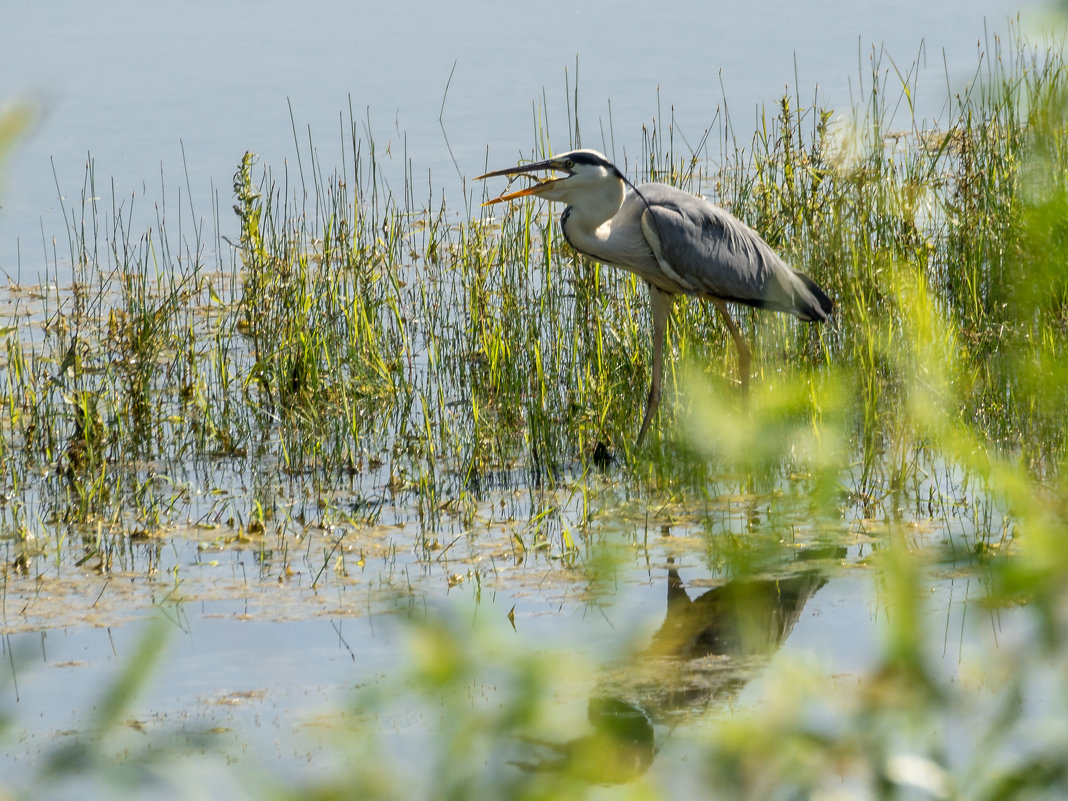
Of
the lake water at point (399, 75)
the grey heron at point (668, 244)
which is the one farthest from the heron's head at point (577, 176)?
the lake water at point (399, 75)

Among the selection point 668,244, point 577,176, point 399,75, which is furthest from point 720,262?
point 399,75

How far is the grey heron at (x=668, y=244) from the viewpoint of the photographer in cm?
570

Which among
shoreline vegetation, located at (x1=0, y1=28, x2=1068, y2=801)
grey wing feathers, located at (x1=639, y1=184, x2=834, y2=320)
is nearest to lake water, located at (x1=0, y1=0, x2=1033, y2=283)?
shoreline vegetation, located at (x1=0, y1=28, x2=1068, y2=801)

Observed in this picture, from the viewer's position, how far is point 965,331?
4953mm

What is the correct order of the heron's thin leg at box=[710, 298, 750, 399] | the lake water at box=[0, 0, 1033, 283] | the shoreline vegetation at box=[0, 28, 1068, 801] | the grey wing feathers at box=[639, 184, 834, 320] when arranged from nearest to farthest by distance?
the shoreline vegetation at box=[0, 28, 1068, 801] → the heron's thin leg at box=[710, 298, 750, 399] → the grey wing feathers at box=[639, 184, 834, 320] → the lake water at box=[0, 0, 1033, 283]

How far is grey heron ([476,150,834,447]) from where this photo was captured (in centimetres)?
570

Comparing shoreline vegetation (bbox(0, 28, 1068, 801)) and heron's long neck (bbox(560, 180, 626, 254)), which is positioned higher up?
heron's long neck (bbox(560, 180, 626, 254))

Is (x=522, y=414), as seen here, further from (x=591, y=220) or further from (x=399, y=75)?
(x=399, y=75)

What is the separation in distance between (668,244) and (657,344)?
0.42 m

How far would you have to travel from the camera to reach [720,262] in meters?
5.70

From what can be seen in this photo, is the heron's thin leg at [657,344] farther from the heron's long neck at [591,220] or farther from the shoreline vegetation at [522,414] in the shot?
the heron's long neck at [591,220]

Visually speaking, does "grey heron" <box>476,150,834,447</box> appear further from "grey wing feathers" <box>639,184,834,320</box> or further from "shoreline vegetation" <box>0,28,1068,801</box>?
"shoreline vegetation" <box>0,28,1068,801</box>

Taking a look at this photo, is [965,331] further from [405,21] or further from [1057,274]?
[405,21]

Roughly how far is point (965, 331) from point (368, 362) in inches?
99.3
